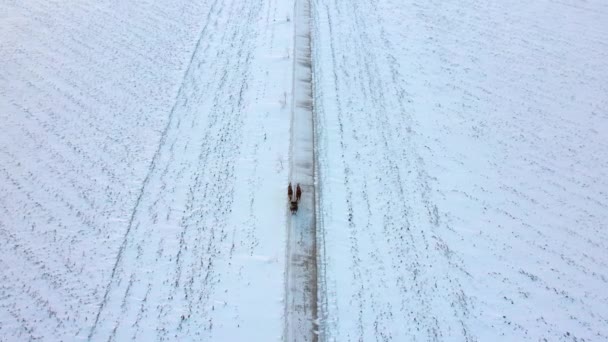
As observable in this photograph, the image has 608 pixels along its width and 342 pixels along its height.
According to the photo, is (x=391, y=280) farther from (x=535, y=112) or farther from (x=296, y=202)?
(x=535, y=112)

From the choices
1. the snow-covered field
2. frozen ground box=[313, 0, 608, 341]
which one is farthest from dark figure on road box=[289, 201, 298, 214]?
frozen ground box=[313, 0, 608, 341]

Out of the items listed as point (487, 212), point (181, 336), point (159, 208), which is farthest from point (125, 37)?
point (487, 212)

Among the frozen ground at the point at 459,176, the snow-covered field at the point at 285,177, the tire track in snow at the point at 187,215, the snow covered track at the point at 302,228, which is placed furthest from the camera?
the frozen ground at the point at 459,176

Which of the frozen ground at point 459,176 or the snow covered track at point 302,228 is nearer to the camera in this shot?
the snow covered track at point 302,228

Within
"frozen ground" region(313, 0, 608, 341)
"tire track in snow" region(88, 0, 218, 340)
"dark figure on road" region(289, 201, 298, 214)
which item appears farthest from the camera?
"dark figure on road" region(289, 201, 298, 214)

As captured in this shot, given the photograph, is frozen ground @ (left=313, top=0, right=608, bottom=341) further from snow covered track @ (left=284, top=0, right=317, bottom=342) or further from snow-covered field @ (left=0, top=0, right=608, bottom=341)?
snow covered track @ (left=284, top=0, right=317, bottom=342)

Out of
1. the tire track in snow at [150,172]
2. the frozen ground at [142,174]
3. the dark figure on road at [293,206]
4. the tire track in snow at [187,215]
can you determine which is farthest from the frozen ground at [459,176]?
the tire track in snow at [150,172]

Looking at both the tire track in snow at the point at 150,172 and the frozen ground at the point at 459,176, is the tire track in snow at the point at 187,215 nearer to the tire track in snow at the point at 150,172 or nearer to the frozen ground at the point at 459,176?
the tire track in snow at the point at 150,172
